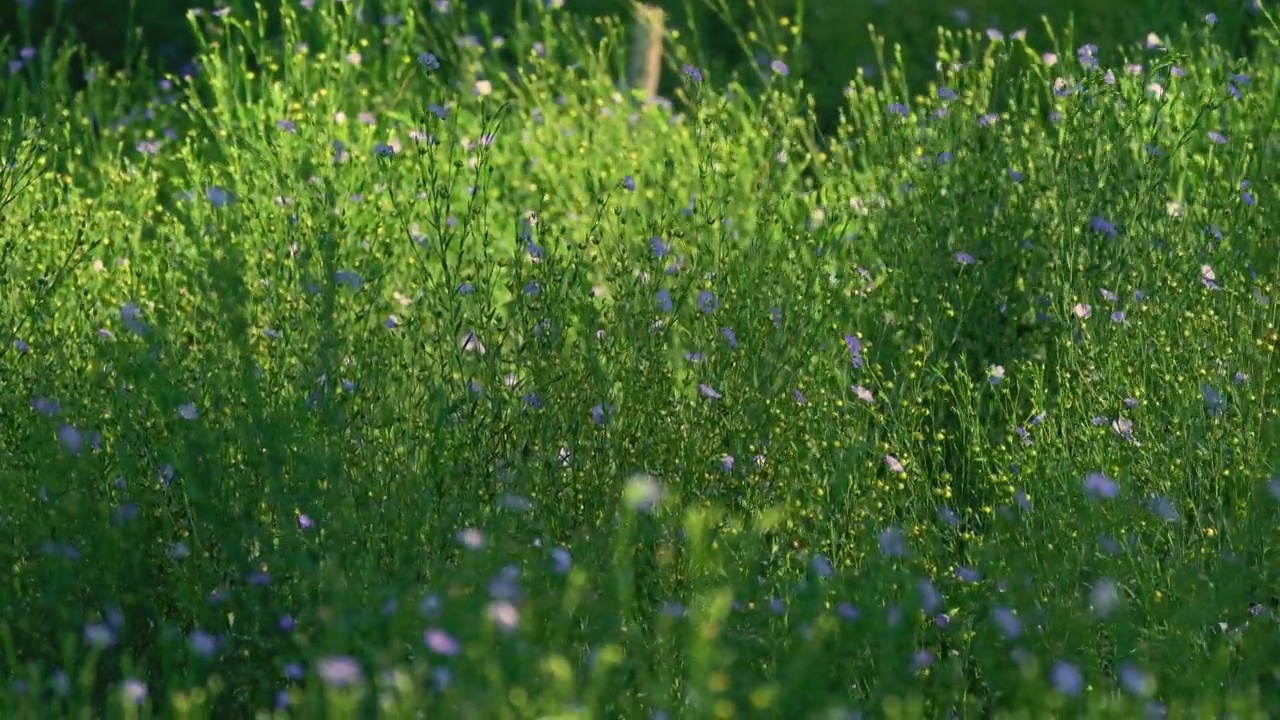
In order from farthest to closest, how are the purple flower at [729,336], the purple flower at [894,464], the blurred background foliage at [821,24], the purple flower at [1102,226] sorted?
the blurred background foliage at [821,24] < the purple flower at [1102,226] < the purple flower at [729,336] < the purple flower at [894,464]

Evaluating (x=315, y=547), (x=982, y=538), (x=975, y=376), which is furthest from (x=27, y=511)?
(x=975, y=376)

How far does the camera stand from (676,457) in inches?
135

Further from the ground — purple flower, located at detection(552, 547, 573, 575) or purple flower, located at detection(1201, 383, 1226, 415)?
purple flower, located at detection(1201, 383, 1226, 415)

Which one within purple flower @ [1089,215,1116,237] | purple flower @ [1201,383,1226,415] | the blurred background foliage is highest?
purple flower @ [1089,215,1116,237]

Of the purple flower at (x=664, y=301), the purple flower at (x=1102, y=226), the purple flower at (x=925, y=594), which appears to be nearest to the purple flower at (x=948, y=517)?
the purple flower at (x=925, y=594)

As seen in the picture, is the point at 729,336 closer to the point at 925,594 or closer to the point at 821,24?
the point at 925,594

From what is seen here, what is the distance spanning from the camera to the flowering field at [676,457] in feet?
8.75

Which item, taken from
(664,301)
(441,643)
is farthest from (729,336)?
(441,643)

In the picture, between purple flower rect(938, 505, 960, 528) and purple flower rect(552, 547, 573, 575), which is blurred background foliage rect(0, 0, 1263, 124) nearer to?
purple flower rect(938, 505, 960, 528)

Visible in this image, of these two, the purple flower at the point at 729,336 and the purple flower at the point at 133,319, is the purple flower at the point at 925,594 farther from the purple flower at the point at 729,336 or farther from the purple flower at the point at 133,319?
the purple flower at the point at 133,319

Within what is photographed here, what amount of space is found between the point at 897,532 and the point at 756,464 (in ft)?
1.77

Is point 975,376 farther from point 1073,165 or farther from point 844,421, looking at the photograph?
point 844,421

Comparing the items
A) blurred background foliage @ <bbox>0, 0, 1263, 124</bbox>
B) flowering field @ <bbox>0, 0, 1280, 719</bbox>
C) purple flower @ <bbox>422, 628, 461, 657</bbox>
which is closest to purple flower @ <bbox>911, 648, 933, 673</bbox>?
flowering field @ <bbox>0, 0, 1280, 719</bbox>

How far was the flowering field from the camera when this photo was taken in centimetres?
267
